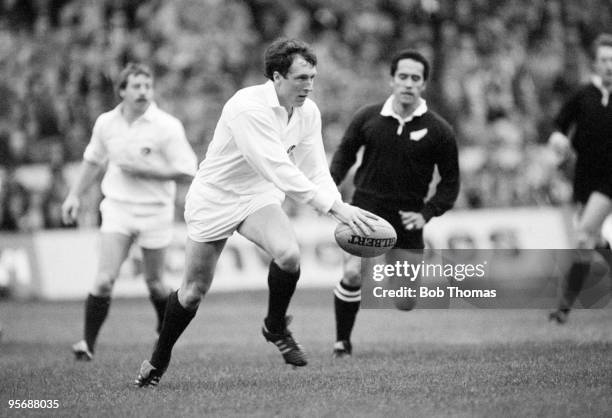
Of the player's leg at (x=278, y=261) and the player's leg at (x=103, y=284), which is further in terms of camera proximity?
the player's leg at (x=103, y=284)

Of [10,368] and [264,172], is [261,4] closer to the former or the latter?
[10,368]

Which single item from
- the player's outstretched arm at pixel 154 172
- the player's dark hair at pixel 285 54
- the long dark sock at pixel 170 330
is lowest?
the long dark sock at pixel 170 330

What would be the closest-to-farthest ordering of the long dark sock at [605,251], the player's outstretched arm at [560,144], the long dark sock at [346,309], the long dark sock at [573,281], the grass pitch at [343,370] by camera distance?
the grass pitch at [343,370] < the long dark sock at [346,309] < the player's outstretched arm at [560,144] < the long dark sock at [605,251] < the long dark sock at [573,281]

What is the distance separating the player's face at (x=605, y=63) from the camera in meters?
10.5

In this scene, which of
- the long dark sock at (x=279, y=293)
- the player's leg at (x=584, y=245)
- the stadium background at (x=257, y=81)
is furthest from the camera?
the stadium background at (x=257, y=81)

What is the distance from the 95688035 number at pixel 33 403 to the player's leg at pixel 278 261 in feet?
5.39

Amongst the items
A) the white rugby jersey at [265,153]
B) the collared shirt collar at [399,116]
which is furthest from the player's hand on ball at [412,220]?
the white rugby jersey at [265,153]

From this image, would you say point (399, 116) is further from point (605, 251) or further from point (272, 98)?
point (605, 251)

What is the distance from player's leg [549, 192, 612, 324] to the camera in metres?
10.6

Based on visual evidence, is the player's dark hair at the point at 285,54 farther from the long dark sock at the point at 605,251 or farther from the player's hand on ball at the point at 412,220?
the long dark sock at the point at 605,251

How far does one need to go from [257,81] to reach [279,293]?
484 inches

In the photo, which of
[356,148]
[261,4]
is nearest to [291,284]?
[356,148]

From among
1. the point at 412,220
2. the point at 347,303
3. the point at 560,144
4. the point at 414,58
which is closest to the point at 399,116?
the point at 414,58

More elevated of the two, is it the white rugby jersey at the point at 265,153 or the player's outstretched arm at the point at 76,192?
the white rugby jersey at the point at 265,153
